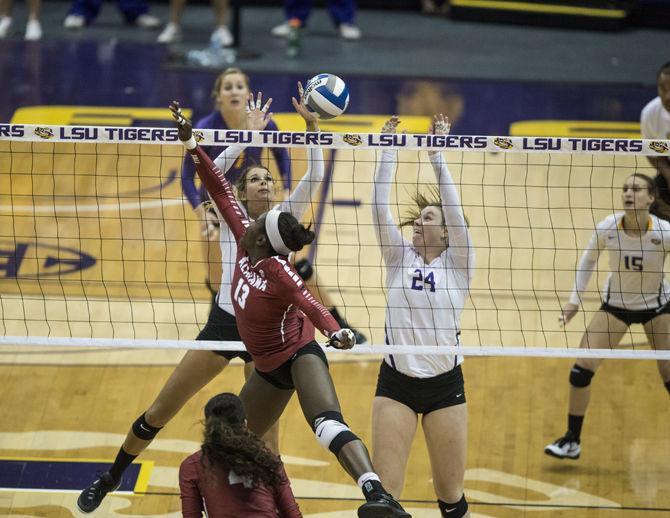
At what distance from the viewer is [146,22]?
1836 cm

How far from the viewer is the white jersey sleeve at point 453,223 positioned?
7.00 meters

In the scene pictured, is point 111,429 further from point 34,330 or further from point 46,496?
point 34,330

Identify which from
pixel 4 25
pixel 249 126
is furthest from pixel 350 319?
pixel 4 25

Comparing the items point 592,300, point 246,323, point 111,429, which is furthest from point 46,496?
point 592,300

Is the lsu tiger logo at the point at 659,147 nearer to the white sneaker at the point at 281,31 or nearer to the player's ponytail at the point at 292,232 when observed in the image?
the player's ponytail at the point at 292,232

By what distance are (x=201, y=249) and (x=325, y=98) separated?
416cm

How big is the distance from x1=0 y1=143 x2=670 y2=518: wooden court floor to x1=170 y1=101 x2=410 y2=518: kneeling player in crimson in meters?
1.05

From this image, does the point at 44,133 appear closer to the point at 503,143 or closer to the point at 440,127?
the point at 440,127

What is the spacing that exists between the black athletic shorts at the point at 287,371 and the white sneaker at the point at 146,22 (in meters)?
12.7

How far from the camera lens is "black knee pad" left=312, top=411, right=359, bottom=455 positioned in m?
6.10

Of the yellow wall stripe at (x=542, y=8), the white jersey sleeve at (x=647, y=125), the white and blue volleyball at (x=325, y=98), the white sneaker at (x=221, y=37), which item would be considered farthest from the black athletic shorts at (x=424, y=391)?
the yellow wall stripe at (x=542, y=8)

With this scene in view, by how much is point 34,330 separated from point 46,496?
96.1 inches

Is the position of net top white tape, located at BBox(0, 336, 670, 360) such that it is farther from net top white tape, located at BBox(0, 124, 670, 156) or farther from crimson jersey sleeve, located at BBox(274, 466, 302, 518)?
crimson jersey sleeve, located at BBox(274, 466, 302, 518)

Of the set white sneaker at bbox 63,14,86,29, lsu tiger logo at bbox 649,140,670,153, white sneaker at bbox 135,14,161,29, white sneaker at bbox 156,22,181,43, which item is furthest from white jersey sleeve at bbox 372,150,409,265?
white sneaker at bbox 63,14,86,29
